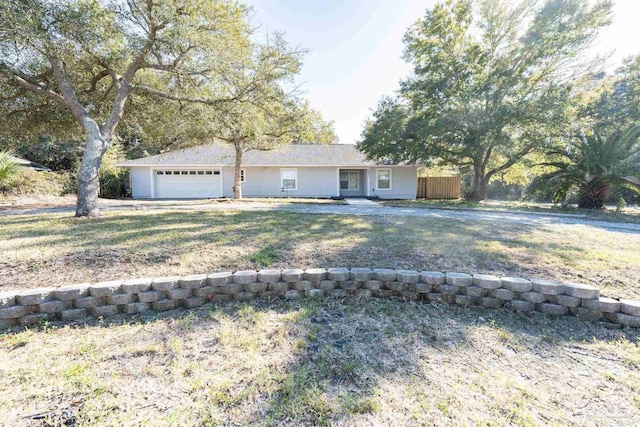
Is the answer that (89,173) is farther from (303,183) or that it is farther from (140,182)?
(303,183)

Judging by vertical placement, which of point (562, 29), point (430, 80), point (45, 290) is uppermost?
point (562, 29)

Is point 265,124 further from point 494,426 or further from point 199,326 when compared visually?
point 494,426

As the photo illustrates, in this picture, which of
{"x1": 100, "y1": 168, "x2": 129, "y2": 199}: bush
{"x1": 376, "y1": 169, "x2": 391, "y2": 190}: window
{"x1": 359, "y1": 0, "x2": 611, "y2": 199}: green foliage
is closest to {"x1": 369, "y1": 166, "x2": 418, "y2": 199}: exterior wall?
{"x1": 376, "y1": 169, "x2": 391, "y2": 190}: window

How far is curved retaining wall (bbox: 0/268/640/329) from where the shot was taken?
116 inches

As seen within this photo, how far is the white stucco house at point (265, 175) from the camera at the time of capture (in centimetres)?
1773

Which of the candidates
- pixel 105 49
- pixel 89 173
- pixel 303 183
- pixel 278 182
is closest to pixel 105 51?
pixel 105 49

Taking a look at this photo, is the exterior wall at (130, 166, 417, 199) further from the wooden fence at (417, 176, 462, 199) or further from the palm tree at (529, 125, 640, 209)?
the palm tree at (529, 125, 640, 209)

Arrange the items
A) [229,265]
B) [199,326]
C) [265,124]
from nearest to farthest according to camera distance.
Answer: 1. [199,326]
2. [229,265]
3. [265,124]

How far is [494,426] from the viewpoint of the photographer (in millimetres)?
1771

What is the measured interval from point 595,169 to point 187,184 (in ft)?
63.7

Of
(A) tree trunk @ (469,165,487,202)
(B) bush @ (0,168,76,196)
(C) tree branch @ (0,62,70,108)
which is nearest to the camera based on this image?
(C) tree branch @ (0,62,70,108)

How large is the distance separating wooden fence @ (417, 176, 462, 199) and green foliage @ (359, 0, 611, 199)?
5599 mm

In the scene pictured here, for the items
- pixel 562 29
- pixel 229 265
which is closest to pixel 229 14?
pixel 229 265

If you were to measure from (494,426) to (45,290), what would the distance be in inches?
159
